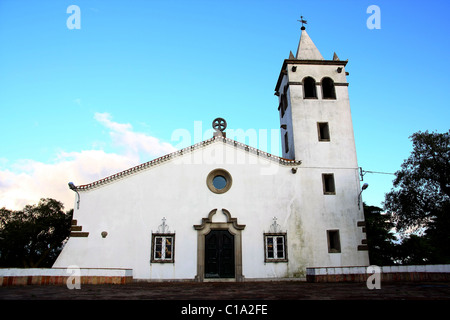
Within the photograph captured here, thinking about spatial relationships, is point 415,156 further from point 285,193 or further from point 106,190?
point 106,190

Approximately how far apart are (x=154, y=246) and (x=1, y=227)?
2779 cm

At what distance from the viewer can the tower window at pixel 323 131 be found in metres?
21.1

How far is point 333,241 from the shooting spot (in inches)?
746

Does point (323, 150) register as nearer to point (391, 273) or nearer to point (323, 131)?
point (323, 131)

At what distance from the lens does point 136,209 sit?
726 inches

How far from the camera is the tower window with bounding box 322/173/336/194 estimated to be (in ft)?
64.9

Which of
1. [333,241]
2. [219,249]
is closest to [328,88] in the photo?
[333,241]

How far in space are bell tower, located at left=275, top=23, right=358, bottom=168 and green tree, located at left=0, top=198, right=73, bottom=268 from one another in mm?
24505

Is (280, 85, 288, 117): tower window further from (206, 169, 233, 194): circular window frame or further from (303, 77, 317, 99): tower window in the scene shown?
(206, 169, 233, 194): circular window frame

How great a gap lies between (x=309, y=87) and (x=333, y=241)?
34.6ft

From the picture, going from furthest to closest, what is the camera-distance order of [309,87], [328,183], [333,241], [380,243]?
[380,243] < [309,87] < [328,183] < [333,241]

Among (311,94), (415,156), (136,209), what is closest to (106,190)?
(136,209)

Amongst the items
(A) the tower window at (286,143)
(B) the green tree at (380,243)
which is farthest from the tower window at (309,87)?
(B) the green tree at (380,243)

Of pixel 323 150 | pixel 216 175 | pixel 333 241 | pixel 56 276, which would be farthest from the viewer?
pixel 323 150
